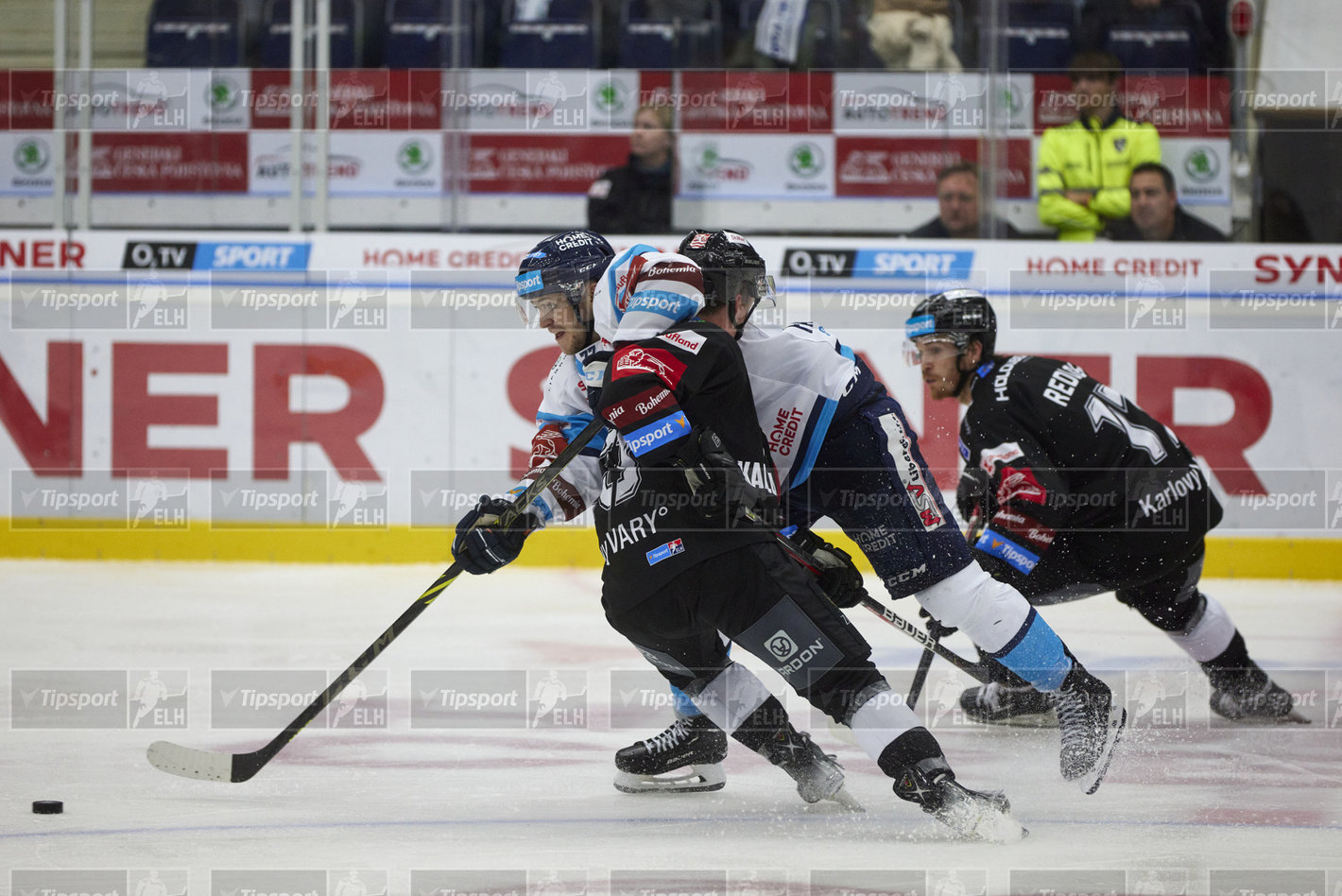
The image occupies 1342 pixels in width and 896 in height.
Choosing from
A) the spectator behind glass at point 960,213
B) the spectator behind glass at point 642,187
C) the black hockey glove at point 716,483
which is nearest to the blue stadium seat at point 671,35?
the spectator behind glass at point 642,187

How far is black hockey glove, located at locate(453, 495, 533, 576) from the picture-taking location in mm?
3105

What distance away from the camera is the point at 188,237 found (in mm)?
7078

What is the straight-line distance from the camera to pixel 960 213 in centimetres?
709

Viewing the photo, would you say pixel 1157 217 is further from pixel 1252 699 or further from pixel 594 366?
pixel 594 366

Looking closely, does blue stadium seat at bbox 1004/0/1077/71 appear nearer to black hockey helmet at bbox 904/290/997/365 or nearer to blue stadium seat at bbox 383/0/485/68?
blue stadium seat at bbox 383/0/485/68

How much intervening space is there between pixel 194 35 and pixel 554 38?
1787 millimetres

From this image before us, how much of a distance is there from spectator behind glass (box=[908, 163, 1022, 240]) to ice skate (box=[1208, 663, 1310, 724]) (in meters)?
3.34

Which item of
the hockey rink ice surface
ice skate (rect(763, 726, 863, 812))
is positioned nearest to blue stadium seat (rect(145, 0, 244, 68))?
the hockey rink ice surface

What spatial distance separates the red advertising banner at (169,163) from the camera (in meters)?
7.21

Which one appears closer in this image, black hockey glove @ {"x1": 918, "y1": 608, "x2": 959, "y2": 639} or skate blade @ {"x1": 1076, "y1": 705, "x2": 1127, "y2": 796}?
skate blade @ {"x1": 1076, "y1": 705, "x2": 1127, "y2": 796}

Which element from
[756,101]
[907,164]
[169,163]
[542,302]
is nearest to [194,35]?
[169,163]

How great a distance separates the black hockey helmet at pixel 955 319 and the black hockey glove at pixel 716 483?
1187 mm

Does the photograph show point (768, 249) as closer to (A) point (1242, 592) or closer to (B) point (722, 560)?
(A) point (1242, 592)

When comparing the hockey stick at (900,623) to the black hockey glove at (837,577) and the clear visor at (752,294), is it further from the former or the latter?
the clear visor at (752,294)
